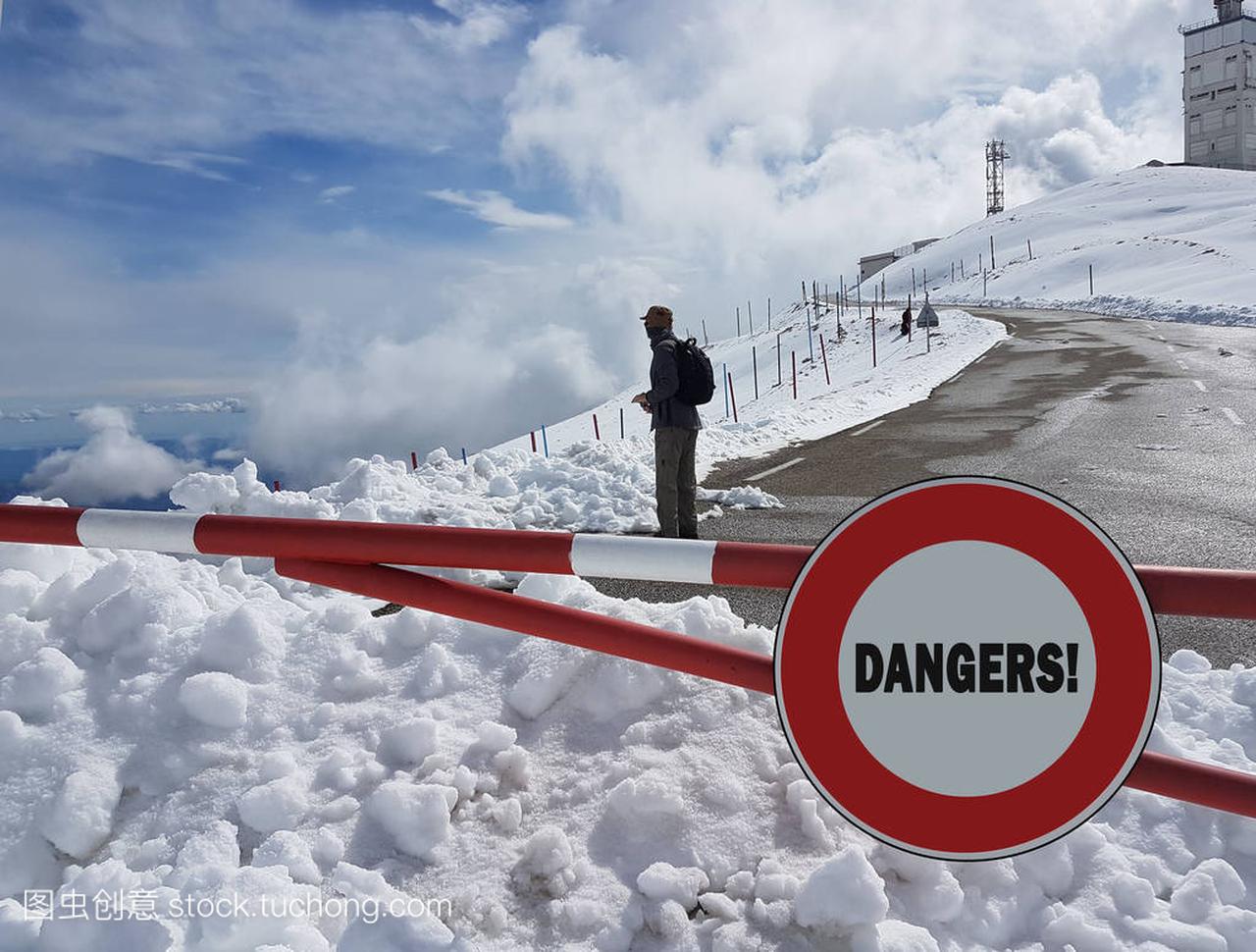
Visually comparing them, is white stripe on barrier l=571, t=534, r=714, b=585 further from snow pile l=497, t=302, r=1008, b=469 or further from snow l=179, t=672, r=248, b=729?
snow pile l=497, t=302, r=1008, b=469

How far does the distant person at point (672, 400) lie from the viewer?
23.9 feet

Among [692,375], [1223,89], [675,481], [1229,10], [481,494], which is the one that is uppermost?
[1229,10]

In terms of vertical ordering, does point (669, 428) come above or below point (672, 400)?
A: below

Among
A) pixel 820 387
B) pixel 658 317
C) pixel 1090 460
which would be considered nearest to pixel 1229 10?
pixel 820 387

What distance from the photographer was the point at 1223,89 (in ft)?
345

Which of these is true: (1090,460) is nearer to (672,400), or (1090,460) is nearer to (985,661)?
(672,400)

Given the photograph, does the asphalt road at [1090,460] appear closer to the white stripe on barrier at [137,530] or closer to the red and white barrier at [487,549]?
the red and white barrier at [487,549]

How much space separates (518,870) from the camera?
109 inches

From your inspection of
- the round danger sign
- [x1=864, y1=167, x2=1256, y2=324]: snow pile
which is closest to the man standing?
the round danger sign

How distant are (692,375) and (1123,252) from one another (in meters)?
79.2

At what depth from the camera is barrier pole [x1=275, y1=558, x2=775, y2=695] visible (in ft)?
8.70

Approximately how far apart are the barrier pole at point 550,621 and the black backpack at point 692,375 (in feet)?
15.2

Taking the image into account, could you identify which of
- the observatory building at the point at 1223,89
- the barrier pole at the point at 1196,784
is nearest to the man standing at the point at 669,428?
the barrier pole at the point at 1196,784

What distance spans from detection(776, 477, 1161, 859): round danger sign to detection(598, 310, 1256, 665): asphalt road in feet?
9.28
